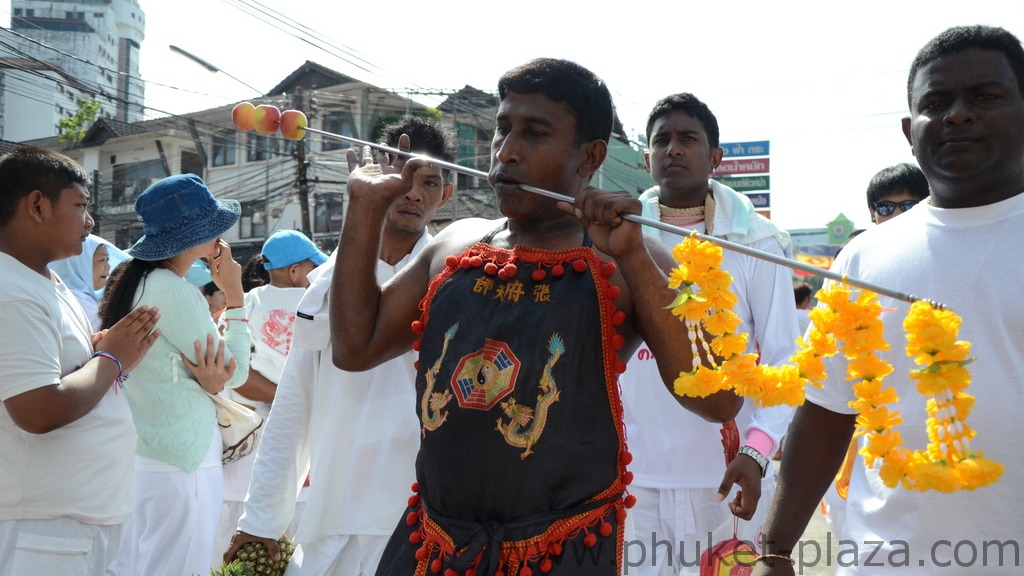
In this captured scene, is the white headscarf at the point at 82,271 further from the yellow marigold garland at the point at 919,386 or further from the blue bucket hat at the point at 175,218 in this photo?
the yellow marigold garland at the point at 919,386

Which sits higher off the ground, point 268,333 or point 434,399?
point 434,399

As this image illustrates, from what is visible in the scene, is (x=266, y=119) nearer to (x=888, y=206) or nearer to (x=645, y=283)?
(x=645, y=283)

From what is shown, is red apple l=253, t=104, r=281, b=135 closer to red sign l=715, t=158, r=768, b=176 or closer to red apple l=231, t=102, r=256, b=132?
red apple l=231, t=102, r=256, b=132

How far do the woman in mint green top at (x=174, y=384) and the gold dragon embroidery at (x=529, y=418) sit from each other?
2636 mm

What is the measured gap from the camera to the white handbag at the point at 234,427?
5430mm

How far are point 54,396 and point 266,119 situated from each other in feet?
4.19

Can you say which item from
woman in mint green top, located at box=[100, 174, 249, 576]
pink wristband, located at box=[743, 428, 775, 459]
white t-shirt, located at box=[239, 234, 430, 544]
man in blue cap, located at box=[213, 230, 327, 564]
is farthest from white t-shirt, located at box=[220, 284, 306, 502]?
pink wristband, located at box=[743, 428, 775, 459]

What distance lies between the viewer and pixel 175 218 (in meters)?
5.02

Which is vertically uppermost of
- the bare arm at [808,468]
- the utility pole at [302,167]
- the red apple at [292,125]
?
the red apple at [292,125]

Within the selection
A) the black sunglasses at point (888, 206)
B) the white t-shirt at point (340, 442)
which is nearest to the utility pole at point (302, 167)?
the black sunglasses at point (888, 206)

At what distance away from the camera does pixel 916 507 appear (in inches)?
107

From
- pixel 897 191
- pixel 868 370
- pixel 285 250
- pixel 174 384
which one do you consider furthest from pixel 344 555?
pixel 897 191

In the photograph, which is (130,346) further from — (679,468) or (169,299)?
(679,468)

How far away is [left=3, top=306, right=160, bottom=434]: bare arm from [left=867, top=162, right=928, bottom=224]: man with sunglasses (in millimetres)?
4046
